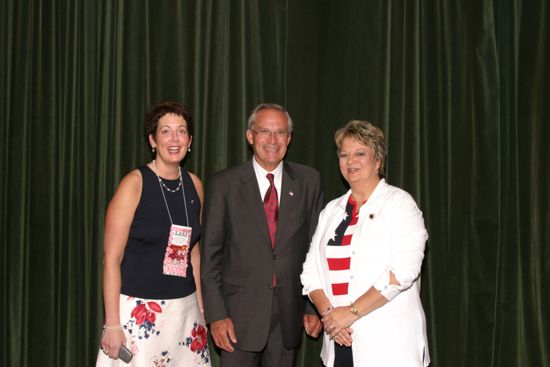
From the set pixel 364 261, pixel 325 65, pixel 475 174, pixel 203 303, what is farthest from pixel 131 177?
pixel 475 174

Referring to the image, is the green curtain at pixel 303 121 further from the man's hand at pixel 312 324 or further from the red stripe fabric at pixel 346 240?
the red stripe fabric at pixel 346 240

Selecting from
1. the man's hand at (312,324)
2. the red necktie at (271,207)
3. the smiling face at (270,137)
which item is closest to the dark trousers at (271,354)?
the man's hand at (312,324)

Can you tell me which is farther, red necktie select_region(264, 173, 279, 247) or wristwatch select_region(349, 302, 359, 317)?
red necktie select_region(264, 173, 279, 247)

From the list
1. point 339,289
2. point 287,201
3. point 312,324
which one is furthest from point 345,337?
point 287,201

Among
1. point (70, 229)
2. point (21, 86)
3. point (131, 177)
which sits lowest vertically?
point (70, 229)

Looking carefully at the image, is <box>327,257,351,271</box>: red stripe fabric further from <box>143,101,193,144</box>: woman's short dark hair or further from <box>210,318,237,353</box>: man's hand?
<box>143,101,193,144</box>: woman's short dark hair

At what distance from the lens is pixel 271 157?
9.11 feet

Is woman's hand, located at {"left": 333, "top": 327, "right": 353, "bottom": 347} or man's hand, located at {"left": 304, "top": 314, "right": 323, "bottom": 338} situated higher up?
woman's hand, located at {"left": 333, "top": 327, "right": 353, "bottom": 347}

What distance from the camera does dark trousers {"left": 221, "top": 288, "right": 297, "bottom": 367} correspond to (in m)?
2.73

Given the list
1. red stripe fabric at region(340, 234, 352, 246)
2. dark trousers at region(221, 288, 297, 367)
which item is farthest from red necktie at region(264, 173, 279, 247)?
red stripe fabric at region(340, 234, 352, 246)

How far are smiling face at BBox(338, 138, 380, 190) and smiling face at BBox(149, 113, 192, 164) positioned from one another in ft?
2.47

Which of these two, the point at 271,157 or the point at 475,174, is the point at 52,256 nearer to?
the point at 271,157

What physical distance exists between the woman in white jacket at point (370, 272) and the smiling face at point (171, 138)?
2.44 feet

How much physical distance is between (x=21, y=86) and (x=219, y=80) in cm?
130
